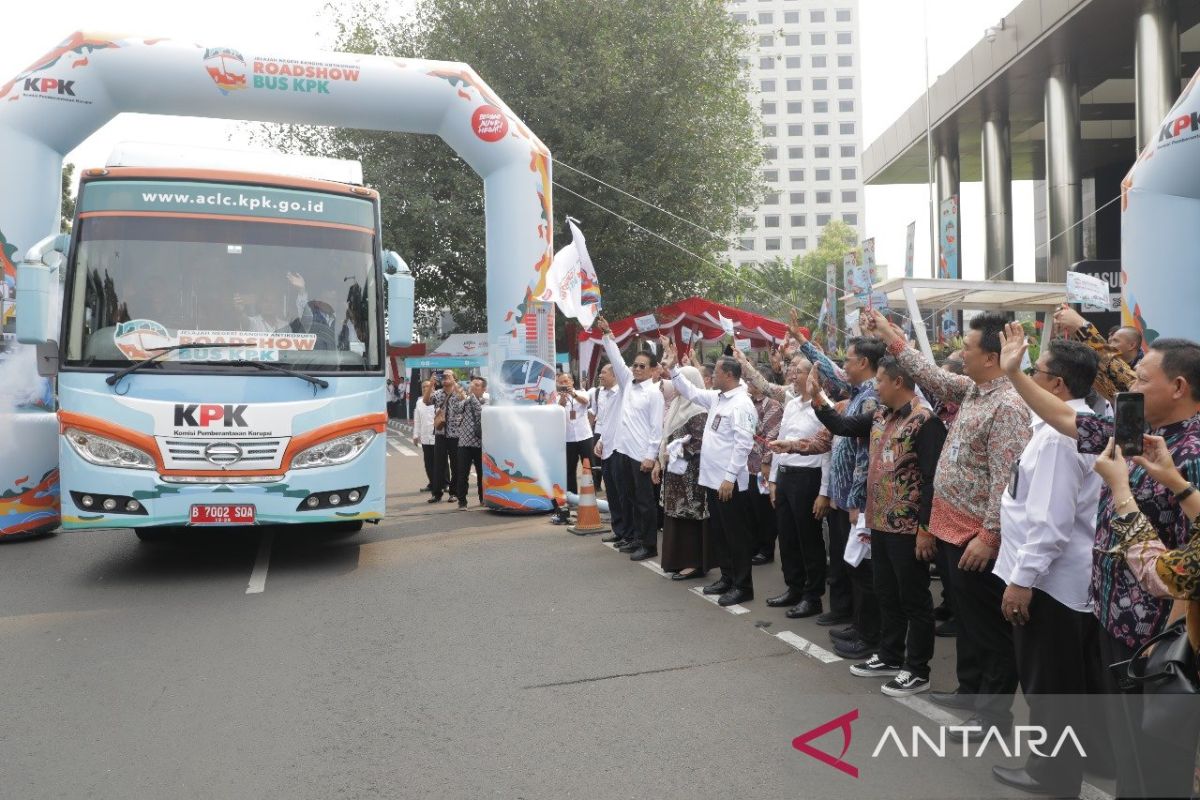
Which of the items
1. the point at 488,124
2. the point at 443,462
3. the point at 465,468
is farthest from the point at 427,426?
the point at 488,124

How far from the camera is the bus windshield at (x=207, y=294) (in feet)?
24.9

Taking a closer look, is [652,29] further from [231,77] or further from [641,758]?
[641,758]

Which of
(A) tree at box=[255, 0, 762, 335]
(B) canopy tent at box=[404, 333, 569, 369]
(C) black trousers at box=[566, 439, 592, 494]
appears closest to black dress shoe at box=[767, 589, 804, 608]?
(C) black trousers at box=[566, 439, 592, 494]

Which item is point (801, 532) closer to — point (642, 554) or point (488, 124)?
point (642, 554)

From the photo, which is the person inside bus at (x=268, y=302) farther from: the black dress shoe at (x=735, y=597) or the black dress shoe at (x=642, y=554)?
the black dress shoe at (x=735, y=597)

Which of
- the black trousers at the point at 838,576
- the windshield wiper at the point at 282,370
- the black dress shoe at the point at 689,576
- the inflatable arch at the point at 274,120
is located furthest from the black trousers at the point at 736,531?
the inflatable arch at the point at 274,120

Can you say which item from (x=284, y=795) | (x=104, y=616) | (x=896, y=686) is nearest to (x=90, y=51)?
(x=104, y=616)

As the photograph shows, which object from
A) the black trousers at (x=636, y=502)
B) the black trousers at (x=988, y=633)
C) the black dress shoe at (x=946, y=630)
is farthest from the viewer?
the black trousers at (x=636, y=502)

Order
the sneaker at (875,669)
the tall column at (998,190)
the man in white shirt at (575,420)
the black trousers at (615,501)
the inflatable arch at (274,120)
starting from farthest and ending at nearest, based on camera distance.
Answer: the tall column at (998,190) < the man in white shirt at (575,420) < the inflatable arch at (274,120) < the black trousers at (615,501) < the sneaker at (875,669)

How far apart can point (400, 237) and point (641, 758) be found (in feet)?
66.0

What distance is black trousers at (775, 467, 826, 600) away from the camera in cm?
674

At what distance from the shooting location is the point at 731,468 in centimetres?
696

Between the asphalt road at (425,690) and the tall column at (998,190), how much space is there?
19116 mm

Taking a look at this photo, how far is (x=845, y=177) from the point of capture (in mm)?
93188
